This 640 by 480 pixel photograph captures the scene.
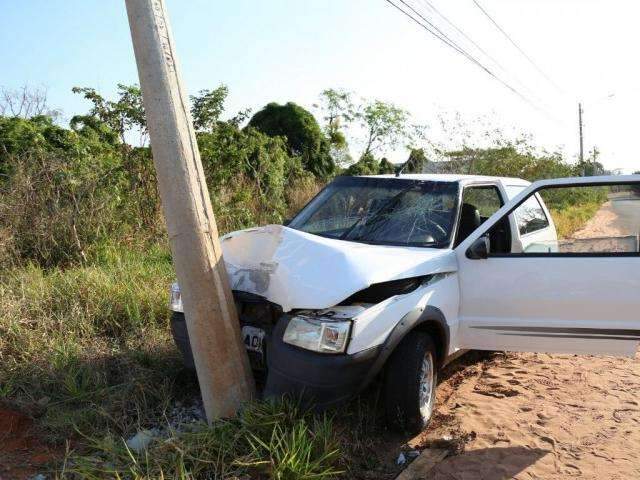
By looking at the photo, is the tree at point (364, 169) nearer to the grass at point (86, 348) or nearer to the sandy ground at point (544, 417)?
the grass at point (86, 348)

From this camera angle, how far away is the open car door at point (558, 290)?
3.92 metres

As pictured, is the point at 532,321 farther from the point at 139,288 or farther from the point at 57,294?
the point at 57,294

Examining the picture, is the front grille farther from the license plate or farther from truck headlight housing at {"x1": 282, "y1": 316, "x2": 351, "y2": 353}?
truck headlight housing at {"x1": 282, "y1": 316, "x2": 351, "y2": 353}

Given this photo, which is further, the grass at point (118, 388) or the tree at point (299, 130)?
the tree at point (299, 130)

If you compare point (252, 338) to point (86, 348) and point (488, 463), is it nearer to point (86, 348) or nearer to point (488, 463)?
point (488, 463)

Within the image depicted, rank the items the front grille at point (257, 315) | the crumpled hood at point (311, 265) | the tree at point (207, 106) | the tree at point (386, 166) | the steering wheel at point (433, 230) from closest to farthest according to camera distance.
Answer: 1. the crumpled hood at point (311, 265)
2. the front grille at point (257, 315)
3. the steering wheel at point (433, 230)
4. the tree at point (207, 106)
5. the tree at point (386, 166)

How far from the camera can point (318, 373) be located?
331 cm

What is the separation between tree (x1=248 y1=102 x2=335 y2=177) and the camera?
18.7 metres

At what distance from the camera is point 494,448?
151 inches

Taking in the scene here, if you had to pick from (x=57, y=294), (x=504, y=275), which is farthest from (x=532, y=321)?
(x=57, y=294)

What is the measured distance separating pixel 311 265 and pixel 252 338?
0.69 metres

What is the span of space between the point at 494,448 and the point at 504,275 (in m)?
1.18

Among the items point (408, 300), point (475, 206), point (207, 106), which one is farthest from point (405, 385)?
point (207, 106)

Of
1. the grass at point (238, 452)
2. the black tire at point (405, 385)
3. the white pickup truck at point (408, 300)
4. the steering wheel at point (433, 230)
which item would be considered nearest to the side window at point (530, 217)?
the white pickup truck at point (408, 300)
